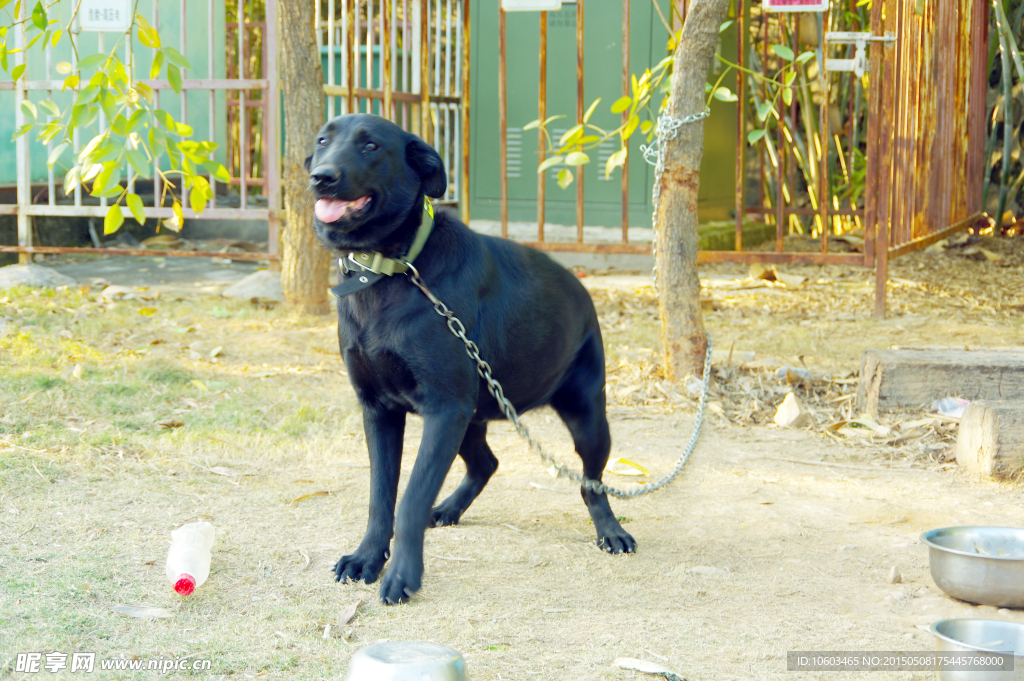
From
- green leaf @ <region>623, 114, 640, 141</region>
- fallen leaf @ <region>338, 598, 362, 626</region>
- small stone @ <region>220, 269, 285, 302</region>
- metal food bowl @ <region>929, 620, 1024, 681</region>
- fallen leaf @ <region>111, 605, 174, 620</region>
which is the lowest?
fallen leaf @ <region>338, 598, 362, 626</region>

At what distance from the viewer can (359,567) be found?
100 inches

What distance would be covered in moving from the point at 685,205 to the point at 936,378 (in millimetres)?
1300

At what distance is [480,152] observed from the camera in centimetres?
857

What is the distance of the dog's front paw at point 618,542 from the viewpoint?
282 cm

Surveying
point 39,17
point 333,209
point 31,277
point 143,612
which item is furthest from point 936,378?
point 31,277

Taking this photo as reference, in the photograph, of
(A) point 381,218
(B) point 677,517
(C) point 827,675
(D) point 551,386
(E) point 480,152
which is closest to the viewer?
(C) point 827,675

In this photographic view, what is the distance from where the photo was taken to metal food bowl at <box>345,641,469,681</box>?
165 cm

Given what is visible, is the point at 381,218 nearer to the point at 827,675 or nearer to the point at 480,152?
the point at 827,675

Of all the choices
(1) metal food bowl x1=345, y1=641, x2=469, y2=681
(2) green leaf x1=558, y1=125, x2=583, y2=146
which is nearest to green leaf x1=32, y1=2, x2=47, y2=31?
(2) green leaf x1=558, y1=125, x2=583, y2=146

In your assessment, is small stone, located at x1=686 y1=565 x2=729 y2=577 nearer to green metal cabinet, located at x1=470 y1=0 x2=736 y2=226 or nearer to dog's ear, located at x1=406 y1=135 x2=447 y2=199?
dog's ear, located at x1=406 y1=135 x2=447 y2=199

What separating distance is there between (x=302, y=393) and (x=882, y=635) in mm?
2885

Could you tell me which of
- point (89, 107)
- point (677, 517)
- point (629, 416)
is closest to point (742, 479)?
point (677, 517)

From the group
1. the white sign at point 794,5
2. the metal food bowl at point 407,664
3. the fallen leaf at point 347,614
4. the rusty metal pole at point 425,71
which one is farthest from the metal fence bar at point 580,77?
the metal food bowl at point 407,664

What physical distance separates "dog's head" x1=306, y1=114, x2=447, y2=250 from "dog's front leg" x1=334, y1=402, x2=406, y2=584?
1.57ft
